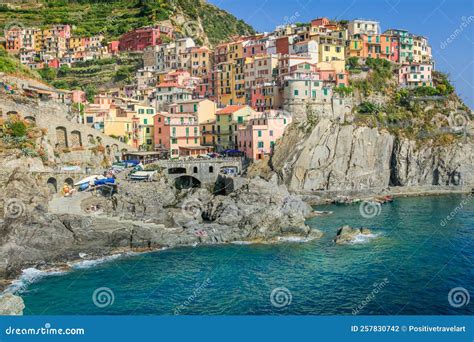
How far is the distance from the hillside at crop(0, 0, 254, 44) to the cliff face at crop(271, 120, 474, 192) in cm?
5058

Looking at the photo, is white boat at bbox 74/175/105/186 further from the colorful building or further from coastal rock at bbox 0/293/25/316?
coastal rock at bbox 0/293/25/316

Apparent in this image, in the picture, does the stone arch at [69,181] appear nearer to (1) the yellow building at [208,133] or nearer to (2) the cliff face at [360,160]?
(1) the yellow building at [208,133]

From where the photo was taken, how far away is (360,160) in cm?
Answer: 6481

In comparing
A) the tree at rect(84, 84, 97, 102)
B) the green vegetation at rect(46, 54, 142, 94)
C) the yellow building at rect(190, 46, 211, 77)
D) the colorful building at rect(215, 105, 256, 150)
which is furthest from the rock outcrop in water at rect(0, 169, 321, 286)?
the green vegetation at rect(46, 54, 142, 94)

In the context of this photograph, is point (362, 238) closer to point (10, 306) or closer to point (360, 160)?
point (360, 160)

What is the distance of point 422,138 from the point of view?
227 feet

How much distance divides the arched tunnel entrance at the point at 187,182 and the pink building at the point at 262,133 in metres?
8.04

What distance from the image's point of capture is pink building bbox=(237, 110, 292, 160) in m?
64.2

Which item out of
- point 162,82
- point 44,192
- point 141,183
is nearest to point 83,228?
point 44,192

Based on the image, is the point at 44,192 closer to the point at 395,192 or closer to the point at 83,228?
the point at 83,228

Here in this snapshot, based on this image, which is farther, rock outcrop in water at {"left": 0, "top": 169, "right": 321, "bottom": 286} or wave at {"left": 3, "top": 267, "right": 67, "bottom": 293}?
rock outcrop in water at {"left": 0, "top": 169, "right": 321, "bottom": 286}

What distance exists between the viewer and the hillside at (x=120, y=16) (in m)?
108

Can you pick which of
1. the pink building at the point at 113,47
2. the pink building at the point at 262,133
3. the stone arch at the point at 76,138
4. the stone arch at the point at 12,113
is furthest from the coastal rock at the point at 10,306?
the pink building at the point at 113,47

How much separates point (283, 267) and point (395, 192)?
1253 inches
